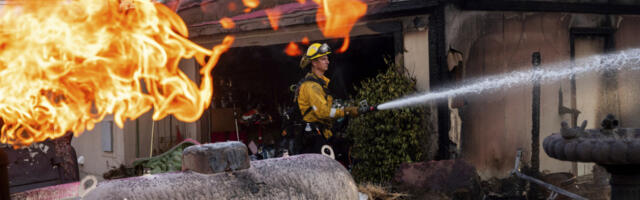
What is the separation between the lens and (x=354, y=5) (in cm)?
855

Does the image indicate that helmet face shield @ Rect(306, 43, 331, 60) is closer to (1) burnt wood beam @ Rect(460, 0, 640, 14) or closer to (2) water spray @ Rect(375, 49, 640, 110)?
(2) water spray @ Rect(375, 49, 640, 110)

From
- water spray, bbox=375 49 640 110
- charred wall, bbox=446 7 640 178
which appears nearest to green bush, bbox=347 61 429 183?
water spray, bbox=375 49 640 110

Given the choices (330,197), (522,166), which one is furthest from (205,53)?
(330,197)

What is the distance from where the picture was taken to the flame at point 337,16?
28.0 ft

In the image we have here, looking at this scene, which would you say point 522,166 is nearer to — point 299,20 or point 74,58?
point 299,20

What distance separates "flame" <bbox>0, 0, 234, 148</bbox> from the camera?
25.3 feet

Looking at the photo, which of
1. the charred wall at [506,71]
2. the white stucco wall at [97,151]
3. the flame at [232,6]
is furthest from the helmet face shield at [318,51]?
the white stucco wall at [97,151]

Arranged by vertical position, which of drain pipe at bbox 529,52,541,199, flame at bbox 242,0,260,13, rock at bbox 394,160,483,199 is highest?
flame at bbox 242,0,260,13

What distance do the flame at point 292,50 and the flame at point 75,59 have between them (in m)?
1.30

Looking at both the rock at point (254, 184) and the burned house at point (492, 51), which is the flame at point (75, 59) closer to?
the burned house at point (492, 51)

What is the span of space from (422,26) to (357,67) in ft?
9.90

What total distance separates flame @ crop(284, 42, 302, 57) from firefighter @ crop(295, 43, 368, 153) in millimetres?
3963

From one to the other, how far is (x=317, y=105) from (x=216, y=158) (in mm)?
3137

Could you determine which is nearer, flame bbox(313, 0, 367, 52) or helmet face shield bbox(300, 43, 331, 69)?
helmet face shield bbox(300, 43, 331, 69)
